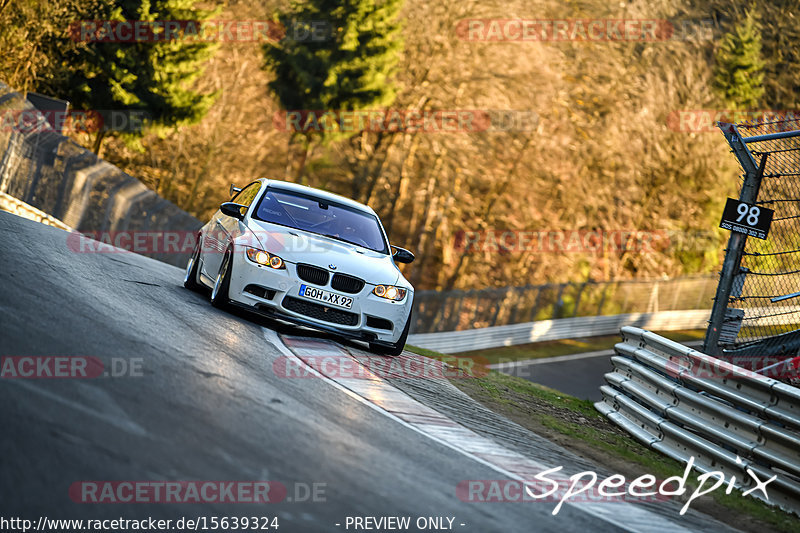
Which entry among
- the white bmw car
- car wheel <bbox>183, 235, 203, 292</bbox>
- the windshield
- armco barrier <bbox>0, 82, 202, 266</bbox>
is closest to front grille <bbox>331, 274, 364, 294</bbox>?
the white bmw car

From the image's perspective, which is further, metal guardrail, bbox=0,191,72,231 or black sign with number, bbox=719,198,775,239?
metal guardrail, bbox=0,191,72,231

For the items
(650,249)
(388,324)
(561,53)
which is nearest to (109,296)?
(388,324)

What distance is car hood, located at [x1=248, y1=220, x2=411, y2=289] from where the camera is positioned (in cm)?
1028

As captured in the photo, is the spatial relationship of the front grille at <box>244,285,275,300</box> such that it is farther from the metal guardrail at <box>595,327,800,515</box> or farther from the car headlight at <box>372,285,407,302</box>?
the metal guardrail at <box>595,327,800,515</box>

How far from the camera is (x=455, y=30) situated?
41.0 m

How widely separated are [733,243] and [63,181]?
44.2ft

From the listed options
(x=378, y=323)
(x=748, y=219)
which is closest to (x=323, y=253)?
(x=378, y=323)

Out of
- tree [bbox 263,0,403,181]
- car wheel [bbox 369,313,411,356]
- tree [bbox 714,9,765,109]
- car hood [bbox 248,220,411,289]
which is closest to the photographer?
car hood [bbox 248,220,411,289]

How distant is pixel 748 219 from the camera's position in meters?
10.5

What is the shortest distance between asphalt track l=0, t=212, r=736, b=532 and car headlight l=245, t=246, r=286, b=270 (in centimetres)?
136

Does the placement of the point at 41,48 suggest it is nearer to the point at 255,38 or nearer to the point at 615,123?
the point at 255,38

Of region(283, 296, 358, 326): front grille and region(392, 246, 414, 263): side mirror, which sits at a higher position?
region(392, 246, 414, 263): side mirror

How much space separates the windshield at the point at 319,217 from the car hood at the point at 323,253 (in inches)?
9.9

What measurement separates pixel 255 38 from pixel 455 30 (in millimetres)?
9200
